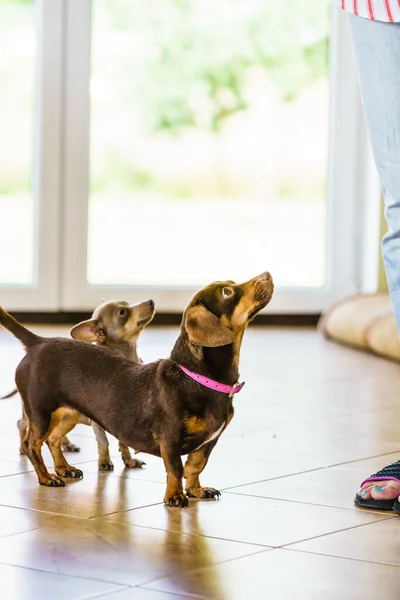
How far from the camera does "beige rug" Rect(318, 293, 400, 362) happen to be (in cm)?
462

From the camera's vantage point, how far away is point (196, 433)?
81.3 inches

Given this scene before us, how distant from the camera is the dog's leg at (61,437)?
7.40 feet

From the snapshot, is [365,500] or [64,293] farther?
[64,293]

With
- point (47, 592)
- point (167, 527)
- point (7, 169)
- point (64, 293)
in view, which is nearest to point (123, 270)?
point (64, 293)

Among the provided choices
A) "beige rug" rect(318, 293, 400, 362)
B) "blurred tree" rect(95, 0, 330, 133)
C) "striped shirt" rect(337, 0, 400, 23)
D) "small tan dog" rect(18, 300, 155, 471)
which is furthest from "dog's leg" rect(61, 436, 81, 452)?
"blurred tree" rect(95, 0, 330, 133)

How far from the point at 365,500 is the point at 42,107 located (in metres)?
3.91

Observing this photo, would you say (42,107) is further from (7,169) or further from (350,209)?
(350,209)

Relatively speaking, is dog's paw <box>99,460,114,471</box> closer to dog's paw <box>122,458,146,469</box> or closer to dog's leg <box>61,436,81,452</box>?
dog's paw <box>122,458,146,469</box>

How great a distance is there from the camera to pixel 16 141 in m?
5.63

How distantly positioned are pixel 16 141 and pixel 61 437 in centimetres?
356

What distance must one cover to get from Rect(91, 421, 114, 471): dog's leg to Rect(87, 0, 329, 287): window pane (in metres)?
3.38

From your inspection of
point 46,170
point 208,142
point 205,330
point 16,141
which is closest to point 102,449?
point 205,330

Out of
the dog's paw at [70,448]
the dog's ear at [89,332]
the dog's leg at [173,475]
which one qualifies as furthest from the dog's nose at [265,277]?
the dog's paw at [70,448]

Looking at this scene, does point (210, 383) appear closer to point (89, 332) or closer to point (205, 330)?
point (205, 330)
